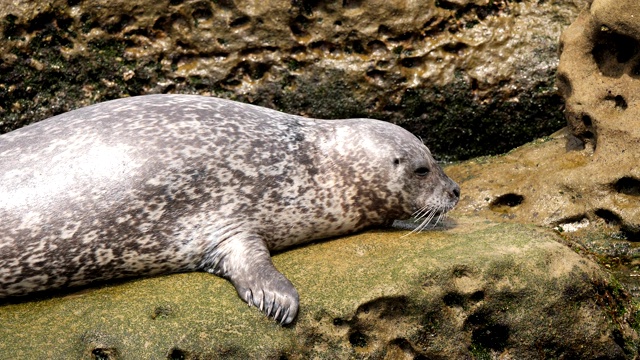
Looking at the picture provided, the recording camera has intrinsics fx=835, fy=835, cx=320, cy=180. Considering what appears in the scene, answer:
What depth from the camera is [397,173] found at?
247 inches

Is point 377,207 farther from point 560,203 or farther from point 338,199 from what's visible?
point 560,203

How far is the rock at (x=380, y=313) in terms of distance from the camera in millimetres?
4828

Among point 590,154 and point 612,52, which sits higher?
point 612,52

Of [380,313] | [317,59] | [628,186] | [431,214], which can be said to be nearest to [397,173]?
[431,214]

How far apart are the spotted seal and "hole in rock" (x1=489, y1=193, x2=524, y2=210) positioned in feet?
2.96

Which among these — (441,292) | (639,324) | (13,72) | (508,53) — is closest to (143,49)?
(13,72)

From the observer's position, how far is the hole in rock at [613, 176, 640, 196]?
6.68 meters

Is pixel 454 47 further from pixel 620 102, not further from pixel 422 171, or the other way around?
pixel 422 171

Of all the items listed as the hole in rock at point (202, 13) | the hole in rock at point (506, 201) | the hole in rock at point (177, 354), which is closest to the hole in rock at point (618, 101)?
the hole in rock at point (506, 201)

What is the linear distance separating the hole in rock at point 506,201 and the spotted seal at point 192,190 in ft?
2.96

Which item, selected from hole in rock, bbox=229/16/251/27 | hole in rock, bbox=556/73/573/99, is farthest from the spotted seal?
hole in rock, bbox=229/16/251/27

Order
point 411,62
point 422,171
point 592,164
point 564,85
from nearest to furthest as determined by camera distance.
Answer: point 422,171
point 592,164
point 564,85
point 411,62

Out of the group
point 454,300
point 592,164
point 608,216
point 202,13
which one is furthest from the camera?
point 202,13

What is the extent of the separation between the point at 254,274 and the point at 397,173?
5.12 feet
